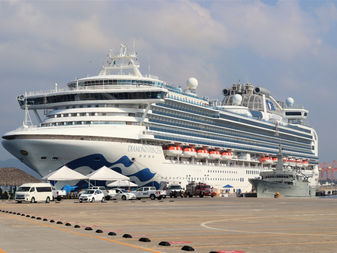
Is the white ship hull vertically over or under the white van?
over

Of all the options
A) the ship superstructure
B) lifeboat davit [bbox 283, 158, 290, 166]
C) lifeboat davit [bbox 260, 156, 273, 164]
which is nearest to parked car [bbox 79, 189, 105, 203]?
the ship superstructure

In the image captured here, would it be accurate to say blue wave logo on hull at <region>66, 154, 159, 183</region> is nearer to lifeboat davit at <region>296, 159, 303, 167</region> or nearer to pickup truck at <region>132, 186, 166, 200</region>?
pickup truck at <region>132, 186, 166, 200</region>

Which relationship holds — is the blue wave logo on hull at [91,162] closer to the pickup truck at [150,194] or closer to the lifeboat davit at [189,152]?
the pickup truck at [150,194]

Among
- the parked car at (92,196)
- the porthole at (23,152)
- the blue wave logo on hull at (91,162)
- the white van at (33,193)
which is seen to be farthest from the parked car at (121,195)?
the porthole at (23,152)

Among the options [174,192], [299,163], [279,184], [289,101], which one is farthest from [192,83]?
[289,101]

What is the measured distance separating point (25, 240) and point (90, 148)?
43128mm

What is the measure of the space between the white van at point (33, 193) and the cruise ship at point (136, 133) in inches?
342

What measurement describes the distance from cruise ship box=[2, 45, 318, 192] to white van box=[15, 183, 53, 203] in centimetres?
868

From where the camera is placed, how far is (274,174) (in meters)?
80.2

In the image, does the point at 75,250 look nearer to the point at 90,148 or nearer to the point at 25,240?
the point at 25,240

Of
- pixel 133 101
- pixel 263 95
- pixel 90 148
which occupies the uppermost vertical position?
pixel 263 95

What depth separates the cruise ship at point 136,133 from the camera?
57.9 meters

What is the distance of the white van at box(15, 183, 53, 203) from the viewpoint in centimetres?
4741

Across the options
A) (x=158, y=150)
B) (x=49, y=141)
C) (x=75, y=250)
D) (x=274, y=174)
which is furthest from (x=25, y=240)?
(x=274, y=174)
